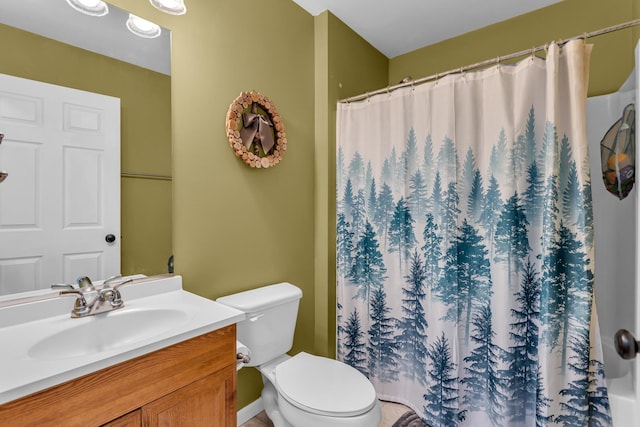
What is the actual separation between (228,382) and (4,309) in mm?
757

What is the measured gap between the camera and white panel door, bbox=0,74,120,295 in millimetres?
1047

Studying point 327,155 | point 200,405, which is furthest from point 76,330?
point 327,155

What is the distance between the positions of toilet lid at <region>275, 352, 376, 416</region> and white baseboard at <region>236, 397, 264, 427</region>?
427mm

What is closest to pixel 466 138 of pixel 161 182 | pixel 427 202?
pixel 427 202

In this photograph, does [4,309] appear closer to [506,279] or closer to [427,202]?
[427,202]

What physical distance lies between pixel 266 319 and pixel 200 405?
1.84ft

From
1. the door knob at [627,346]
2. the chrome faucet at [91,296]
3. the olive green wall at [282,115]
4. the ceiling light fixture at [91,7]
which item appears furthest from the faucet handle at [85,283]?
the door knob at [627,346]

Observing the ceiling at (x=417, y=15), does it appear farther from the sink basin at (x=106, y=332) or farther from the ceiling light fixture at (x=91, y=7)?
the sink basin at (x=106, y=332)

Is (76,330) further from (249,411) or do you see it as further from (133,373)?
(249,411)

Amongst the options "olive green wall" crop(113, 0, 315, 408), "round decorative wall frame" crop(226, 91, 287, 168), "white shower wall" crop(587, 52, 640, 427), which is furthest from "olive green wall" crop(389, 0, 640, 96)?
"round decorative wall frame" crop(226, 91, 287, 168)

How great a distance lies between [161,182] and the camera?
1384 mm

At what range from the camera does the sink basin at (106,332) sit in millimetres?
966

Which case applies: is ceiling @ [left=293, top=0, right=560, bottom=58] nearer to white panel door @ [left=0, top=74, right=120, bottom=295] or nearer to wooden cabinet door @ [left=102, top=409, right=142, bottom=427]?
white panel door @ [left=0, top=74, right=120, bottom=295]

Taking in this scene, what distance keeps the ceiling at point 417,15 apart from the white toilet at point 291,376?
181cm
